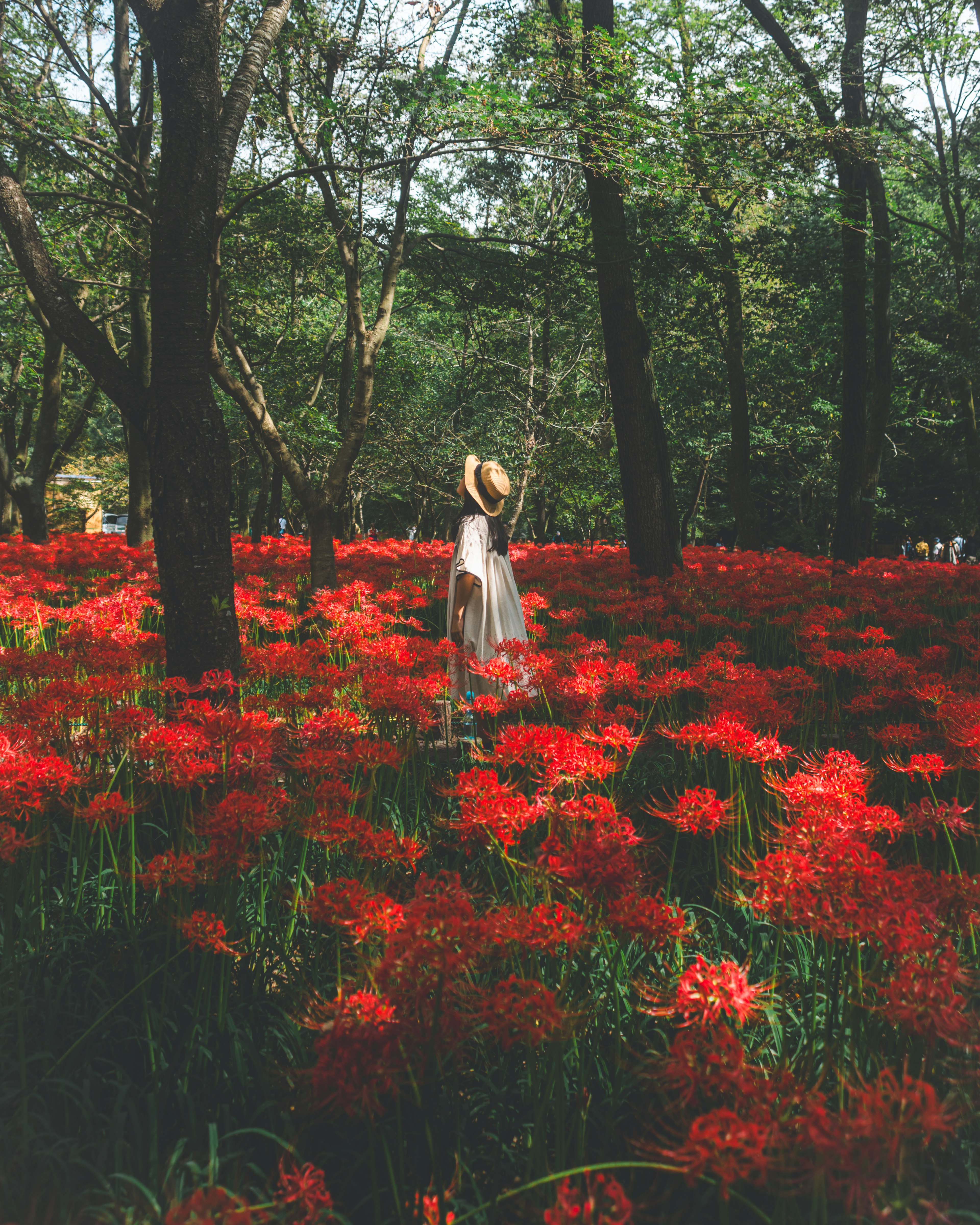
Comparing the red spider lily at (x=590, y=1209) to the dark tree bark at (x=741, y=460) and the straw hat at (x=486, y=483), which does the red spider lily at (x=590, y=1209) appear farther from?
the dark tree bark at (x=741, y=460)

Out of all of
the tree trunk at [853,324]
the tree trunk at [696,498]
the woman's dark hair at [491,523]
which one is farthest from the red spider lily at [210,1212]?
the tree trunk at [696,498]

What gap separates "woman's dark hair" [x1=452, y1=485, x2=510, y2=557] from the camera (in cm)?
471

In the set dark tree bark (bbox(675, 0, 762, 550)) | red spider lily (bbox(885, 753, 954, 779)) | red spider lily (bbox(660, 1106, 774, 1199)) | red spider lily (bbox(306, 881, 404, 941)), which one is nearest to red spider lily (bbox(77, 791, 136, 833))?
red spider lily (bbox(306, 881, 404, 941))

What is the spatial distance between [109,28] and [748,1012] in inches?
445

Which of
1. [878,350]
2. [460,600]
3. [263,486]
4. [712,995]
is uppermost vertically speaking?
[878,350]

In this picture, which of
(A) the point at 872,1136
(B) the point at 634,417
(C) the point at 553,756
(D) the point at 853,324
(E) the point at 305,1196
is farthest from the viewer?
(D) the point at 853,324

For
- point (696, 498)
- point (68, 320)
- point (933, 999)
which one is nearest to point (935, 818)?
point (933, 999)

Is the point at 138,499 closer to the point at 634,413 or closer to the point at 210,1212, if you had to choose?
the point at 634,413

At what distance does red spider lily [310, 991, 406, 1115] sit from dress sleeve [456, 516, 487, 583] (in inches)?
136

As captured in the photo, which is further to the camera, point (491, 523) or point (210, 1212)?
point (491, 523)

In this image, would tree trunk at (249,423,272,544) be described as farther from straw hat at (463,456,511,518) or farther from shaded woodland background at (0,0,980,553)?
straw hat at (463,456,511,518)

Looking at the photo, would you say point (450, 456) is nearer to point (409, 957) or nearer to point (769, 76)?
point (769, 76)

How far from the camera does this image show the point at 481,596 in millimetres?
4691

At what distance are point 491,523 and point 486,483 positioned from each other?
254 millimetres
